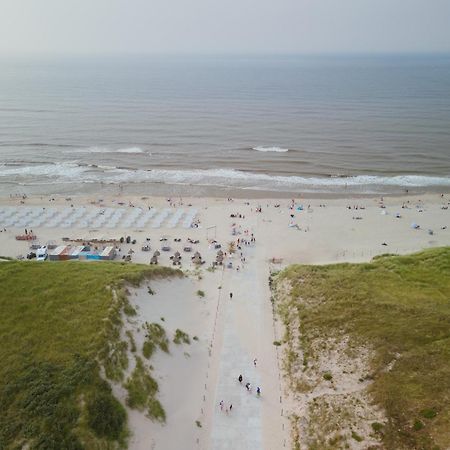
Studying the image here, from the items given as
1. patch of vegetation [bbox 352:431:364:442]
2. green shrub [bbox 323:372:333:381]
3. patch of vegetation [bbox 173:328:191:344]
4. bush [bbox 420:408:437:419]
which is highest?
patch of vegetation [bbox 173:328:191:344]

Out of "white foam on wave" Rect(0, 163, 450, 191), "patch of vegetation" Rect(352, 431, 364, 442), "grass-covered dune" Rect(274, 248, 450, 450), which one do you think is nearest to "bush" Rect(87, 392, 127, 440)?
"grass-covered dune" Rect(274, 248, 450, 450)

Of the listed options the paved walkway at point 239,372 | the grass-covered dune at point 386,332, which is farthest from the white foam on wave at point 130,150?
the grass-covered dune at point 386,332

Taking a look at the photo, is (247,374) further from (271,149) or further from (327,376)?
(271,149)

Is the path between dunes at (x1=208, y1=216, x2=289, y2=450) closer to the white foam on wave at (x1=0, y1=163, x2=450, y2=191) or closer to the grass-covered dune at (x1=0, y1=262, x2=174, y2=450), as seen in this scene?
the grass-covered dune at (x1=0, y1=262, x2=174, y2=450)

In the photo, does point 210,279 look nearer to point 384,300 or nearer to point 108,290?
point 108,290

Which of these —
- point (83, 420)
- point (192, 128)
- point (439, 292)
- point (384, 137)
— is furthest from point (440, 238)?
point (192, 128)
